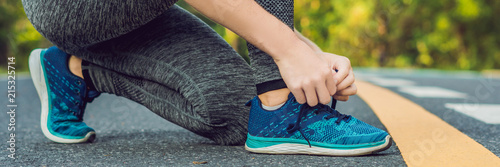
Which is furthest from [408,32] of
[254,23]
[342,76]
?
[254,23]

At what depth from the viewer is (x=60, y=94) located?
5.63 ft

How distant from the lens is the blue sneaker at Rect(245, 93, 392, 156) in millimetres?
1396

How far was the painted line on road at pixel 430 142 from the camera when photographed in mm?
1356

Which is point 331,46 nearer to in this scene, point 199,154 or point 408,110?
point 408,110

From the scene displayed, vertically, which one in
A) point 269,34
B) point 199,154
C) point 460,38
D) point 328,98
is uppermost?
point 269,34

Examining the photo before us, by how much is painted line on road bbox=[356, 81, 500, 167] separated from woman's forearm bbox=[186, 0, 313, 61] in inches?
17.7

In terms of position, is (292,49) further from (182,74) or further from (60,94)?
(60,94)

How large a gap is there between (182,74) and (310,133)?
0.44 metres

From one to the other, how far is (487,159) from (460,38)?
16.0 meters

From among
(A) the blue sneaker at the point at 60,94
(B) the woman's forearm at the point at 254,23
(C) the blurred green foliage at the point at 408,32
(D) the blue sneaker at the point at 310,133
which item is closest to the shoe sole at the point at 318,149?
(D) the blue sneaker at the point at 310,133

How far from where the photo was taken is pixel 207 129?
161 centimetres

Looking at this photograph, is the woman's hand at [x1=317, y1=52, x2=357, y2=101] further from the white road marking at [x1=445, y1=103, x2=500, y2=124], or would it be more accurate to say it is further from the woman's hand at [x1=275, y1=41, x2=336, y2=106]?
the white road marking at [x1=445, y1=103, x2=500, y2=124]

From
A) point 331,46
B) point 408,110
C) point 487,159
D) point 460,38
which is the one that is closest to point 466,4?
point 460,38

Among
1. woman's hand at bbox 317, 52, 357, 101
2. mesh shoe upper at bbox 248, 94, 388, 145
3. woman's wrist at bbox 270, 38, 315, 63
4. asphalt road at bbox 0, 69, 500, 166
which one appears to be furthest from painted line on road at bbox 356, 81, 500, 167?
woman's wrist at bbox 270, 38, 315, 63
